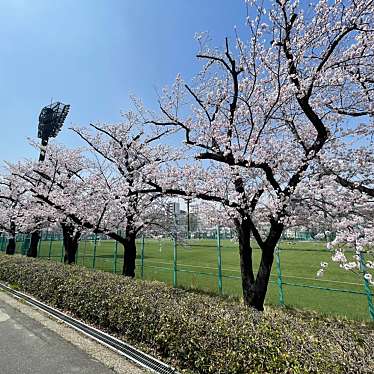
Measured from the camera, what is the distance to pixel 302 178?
5422mm

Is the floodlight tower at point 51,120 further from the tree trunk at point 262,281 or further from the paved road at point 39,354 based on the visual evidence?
the tree trunk at point 262,281

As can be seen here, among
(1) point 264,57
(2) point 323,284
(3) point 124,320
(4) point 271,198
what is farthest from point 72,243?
(2) point 323,284

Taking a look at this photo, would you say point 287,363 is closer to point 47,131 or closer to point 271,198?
point 271,198

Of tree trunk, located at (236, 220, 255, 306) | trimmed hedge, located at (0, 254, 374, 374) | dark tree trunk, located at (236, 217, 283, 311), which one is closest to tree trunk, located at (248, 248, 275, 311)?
dark tree trunk, located at (236, 217, 283, 311)

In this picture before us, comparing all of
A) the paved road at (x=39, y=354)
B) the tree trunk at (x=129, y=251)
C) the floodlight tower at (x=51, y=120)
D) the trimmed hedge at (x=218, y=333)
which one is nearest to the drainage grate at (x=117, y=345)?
the trimmed hedge at (x=218, y=333)

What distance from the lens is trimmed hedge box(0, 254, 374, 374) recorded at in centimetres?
256

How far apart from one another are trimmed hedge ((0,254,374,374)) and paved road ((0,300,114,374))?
72 cm

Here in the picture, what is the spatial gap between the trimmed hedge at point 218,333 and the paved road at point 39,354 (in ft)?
2.35

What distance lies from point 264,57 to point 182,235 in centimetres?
746

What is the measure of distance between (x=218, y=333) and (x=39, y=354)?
283 cm

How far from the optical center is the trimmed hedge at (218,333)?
256cm

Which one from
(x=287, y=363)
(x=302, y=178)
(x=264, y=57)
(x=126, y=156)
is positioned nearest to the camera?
(x=287, y=363)

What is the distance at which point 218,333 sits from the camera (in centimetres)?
330

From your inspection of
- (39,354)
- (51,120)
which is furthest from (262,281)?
(51,120)
